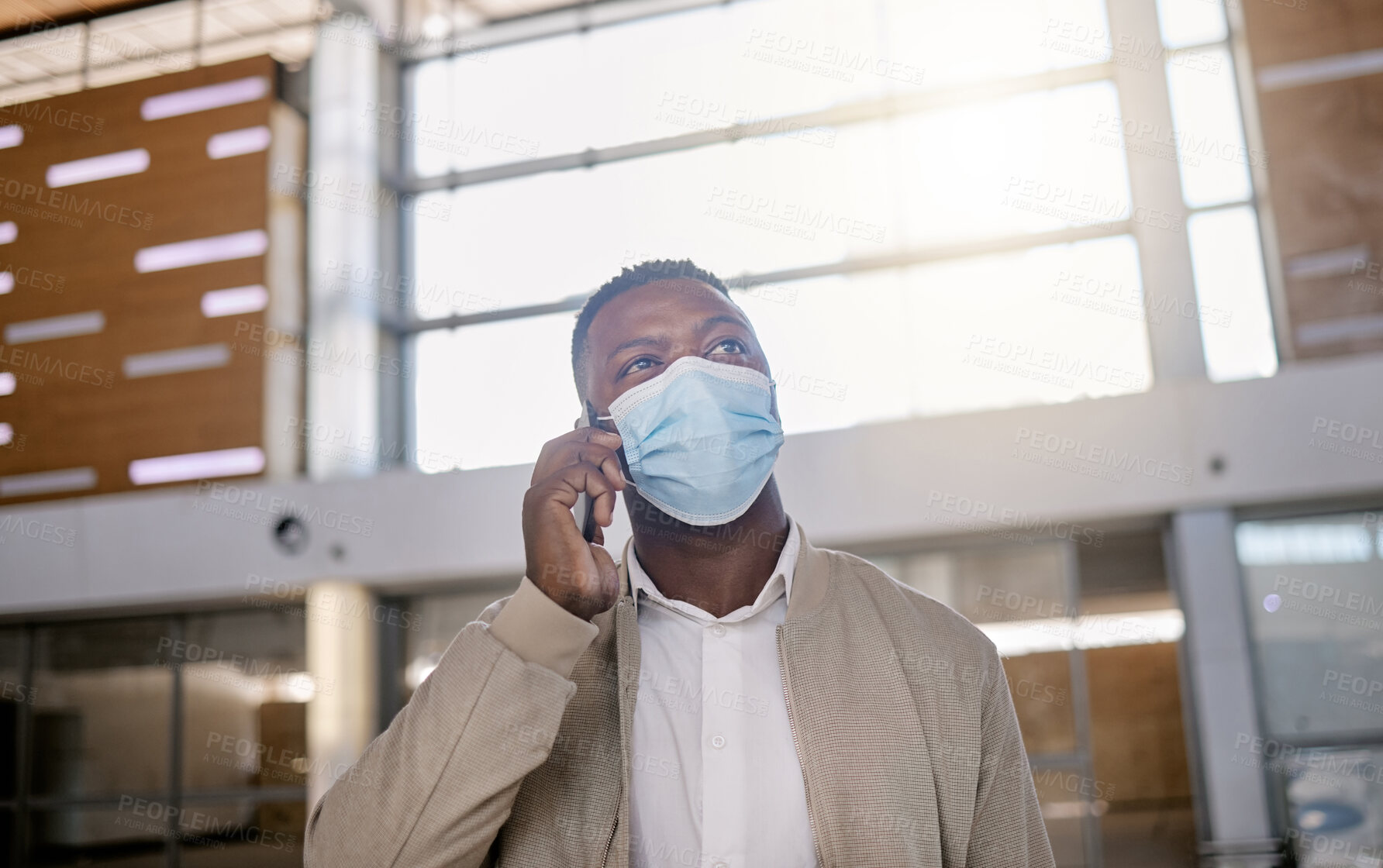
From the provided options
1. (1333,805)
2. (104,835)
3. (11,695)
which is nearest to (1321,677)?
(1333,805)

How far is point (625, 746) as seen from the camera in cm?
132

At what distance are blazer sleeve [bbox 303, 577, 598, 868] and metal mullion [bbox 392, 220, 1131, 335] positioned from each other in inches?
268

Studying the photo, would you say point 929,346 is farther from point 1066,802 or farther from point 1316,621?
point 1066,802

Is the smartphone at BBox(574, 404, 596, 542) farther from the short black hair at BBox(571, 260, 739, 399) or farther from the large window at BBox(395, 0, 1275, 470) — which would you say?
the large window at BBox(395, 0, 1275, 470)

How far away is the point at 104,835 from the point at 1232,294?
9517 mm

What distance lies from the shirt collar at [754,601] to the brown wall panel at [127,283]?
7.87 meters

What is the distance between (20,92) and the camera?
1020cm

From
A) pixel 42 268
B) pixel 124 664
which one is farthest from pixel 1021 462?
pixel 42 268

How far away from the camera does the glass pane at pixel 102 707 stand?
8.77 m

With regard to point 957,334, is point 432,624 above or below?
below

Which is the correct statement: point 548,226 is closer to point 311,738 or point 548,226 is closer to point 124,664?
point 311,738

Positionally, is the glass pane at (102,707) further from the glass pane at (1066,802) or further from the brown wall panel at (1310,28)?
the brown wall panel at (1310,28)

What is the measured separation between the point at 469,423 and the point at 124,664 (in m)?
3.52

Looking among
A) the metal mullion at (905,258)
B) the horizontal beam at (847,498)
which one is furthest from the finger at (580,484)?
the metal mullion at (905,258)
